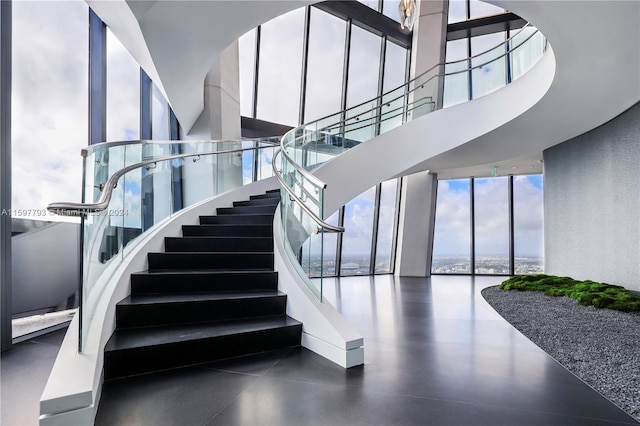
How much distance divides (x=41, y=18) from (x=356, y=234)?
30.5 feet

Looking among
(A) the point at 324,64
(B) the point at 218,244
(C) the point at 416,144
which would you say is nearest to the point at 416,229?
(C) the point at 416,144

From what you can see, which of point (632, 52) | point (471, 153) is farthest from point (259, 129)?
point (632, 52)

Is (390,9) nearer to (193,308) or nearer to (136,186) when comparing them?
(136,186)

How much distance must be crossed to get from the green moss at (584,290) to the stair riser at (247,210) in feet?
16.9

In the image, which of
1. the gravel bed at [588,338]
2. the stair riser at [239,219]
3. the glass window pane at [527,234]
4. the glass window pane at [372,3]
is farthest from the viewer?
the glass window pane at [527,234]

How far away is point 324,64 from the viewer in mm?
11008

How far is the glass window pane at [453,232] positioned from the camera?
12555mm

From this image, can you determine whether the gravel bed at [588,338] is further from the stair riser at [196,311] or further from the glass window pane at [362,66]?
the glass window pane at [362,66]

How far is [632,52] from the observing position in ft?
14.1

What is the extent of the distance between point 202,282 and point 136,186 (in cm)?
156

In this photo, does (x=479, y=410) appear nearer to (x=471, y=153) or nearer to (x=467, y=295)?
(x=467, y=295)

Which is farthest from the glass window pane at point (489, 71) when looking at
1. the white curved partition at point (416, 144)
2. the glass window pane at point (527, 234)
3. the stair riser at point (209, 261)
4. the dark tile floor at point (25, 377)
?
the dark tile floor at point (25, 377)

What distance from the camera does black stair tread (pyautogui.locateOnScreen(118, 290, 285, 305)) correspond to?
328 centimetres

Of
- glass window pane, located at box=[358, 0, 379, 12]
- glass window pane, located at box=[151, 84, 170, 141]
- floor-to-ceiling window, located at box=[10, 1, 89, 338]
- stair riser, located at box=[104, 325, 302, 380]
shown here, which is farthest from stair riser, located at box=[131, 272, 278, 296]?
glass window pane, located at box=[358, 0, 379, 12]
